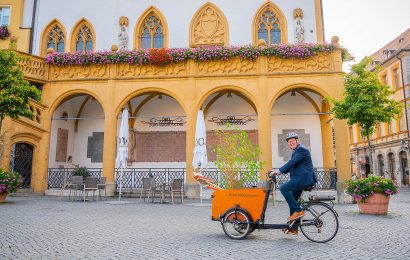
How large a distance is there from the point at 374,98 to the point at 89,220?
947cm

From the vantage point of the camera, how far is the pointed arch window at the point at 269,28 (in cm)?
1723

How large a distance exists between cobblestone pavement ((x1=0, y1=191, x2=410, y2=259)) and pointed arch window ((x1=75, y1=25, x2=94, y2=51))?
11.8 meters

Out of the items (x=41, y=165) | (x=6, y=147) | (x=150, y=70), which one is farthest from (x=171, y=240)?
(x=41, y=165)

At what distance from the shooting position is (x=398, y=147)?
34.4 metres

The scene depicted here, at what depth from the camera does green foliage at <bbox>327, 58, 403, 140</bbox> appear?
1098cm

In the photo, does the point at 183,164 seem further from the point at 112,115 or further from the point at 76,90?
the point at 76,90

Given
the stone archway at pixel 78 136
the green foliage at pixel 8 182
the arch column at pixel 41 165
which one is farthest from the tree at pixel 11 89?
the stone archway at pixel 78 136

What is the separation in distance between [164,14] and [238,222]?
14.3 metres

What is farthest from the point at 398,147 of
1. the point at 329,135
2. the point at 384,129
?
the point at 329,135

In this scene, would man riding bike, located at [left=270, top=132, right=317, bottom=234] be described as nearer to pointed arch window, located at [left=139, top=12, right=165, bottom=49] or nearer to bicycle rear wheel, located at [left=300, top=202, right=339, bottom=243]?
bicycle rear wheel, located at [left=300, top=202, right=339, bottom=243]

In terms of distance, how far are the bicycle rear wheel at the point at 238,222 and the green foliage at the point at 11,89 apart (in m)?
9.48

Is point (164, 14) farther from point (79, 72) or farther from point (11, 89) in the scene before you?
point (11, 89)

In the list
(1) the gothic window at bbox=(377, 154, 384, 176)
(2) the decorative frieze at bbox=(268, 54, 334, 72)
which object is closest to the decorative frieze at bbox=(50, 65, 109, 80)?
(2) the decorative frieze at bbox=(268, 54, 334, 72)

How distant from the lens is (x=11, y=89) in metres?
12.0
